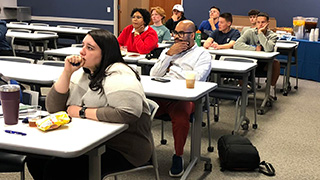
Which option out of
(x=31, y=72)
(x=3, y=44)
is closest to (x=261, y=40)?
(x=31, y=72)

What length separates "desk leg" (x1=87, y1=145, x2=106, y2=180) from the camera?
204 centimetres

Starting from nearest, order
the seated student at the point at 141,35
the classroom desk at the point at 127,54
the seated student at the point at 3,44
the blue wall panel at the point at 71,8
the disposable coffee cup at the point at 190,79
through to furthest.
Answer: the disposable coffee cup at the point at 190,79
the classroom desk at the point at 127,54
the seated student at the point at 141,35
the seated student at the point at 3,44
the blue wall panel at the point at 71,8

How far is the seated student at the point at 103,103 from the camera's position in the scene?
7.29 feet

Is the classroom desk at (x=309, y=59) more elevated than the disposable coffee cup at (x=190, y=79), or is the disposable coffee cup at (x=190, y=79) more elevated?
the disposable coffee cup at (x=190, y=79)

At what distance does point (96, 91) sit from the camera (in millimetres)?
2363

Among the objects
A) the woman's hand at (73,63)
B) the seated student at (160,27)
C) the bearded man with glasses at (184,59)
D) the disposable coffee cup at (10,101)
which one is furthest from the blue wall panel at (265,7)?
the disposable coffee cup at (10,101)

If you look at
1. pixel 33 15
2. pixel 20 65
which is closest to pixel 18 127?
pixel 20 65

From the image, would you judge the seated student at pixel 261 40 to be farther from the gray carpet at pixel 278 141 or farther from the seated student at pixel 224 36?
the gray carpet at pixel 278 141

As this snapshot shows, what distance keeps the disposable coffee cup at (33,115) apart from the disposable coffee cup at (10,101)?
0.24ft

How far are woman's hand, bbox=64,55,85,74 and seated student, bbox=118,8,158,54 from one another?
282cm

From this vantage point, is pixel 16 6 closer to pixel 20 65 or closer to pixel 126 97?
pixel 20 65

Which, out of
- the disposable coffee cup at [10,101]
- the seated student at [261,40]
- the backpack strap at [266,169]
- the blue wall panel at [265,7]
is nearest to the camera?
the disposable coffee cup at [10,101]

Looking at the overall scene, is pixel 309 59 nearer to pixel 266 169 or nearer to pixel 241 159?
pixel 266 169

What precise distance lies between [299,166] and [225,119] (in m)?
1.51
